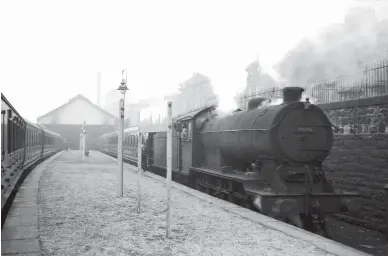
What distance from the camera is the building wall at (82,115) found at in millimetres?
61750

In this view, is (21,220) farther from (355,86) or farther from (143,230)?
(355,86)

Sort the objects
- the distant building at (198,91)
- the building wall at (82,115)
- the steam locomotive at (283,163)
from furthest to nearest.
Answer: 1. the building wall at (82,115)
2. the distant building at (198,91)
3. the steam locomotive at (283,163)

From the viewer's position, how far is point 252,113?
898 centimetres

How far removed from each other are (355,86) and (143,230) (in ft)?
29.0

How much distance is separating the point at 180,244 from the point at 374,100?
23.6 ft

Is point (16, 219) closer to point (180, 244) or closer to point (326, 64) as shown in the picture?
point (180, 244)

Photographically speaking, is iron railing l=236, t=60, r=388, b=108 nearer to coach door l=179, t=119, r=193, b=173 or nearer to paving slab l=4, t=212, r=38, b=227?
coach door l=179, t=119, r=193, b=173

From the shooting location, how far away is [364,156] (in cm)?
1016

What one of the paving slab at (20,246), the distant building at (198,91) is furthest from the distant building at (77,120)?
the paving slab at (20,246)

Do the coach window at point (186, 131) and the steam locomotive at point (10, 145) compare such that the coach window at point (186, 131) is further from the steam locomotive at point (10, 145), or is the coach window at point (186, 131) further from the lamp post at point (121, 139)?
the steam locomotive at point (10, 145)

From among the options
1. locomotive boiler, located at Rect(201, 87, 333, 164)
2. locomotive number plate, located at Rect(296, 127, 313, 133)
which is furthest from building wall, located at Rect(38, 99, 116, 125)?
locomotive number plate, located at Rect(296, 127, 313, 133)

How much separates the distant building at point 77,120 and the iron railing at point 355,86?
5083 cm

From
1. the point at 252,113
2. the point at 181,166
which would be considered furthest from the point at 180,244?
the point at 181,166

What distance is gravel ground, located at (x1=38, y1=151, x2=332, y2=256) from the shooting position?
4.84 m
